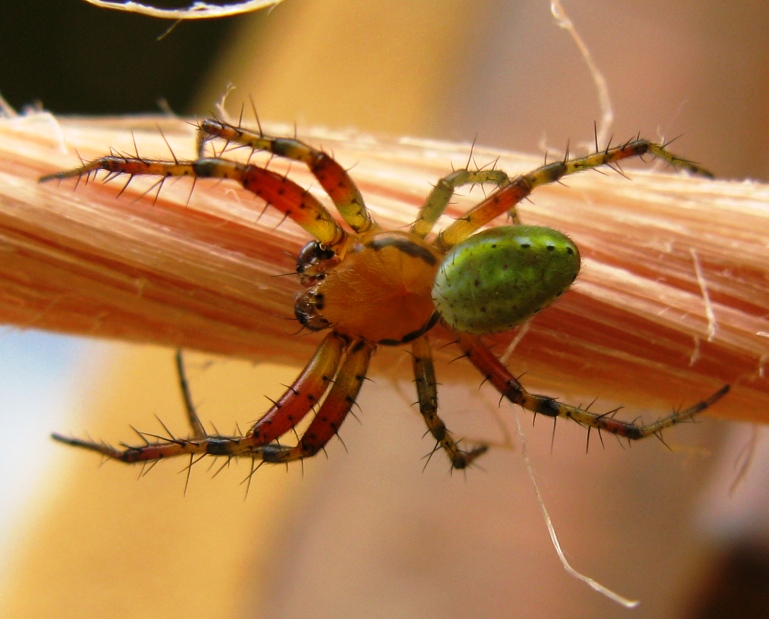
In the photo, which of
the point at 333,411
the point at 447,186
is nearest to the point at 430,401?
the point at 333,411

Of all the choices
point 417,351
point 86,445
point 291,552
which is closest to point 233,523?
point 291,552

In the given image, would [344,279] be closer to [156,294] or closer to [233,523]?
[156,294]

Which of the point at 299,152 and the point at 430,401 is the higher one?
the point at 299,152

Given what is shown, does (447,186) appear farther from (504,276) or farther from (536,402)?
(536,402)

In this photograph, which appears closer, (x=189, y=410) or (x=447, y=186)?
(x=447, y=186)

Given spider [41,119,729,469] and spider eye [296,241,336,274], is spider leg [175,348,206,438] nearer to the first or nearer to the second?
spider [41,119,729,469]

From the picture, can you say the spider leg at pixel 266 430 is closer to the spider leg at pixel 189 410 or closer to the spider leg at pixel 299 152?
the spider leg at pixel 189 410

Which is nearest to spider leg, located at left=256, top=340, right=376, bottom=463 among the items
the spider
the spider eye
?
the spider

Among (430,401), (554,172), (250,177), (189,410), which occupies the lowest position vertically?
(189,410)
